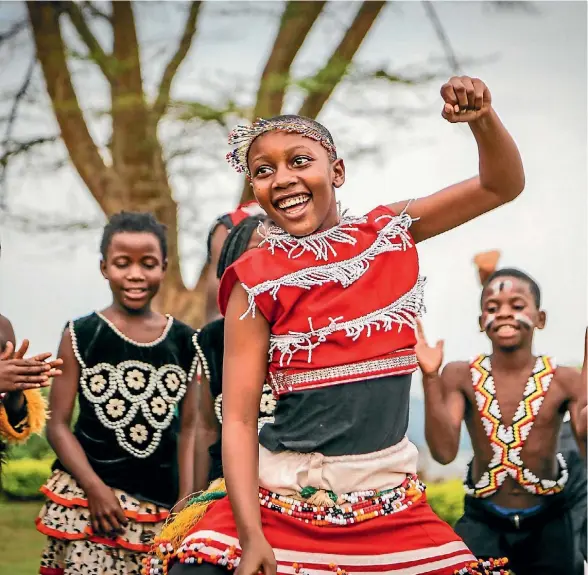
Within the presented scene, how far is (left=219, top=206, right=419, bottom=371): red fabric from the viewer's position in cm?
273

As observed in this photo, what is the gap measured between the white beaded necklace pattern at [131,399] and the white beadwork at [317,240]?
1.70 m

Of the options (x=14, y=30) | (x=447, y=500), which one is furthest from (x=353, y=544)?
(x=14, y=30)

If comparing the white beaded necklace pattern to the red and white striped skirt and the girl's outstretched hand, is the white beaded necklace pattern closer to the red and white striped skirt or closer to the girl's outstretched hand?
the red and white striped skirt

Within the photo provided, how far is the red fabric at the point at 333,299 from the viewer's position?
2.73 metres

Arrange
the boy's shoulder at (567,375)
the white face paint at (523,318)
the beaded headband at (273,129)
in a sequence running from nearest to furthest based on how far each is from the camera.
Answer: the beaded headband at (273,129) < the boy's shoulder at (567,375) < the white face paint at (523,318)

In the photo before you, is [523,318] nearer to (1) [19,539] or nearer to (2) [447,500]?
(2) [447,500]

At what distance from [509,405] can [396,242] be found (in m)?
2.03

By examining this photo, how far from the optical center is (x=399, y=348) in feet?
9.14

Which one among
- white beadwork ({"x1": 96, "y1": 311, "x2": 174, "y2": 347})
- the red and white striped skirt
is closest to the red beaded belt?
the red and white striped skirt

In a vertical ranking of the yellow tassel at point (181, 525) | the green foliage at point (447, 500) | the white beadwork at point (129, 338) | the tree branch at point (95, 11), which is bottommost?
the yellow tassel at point (181, 525)

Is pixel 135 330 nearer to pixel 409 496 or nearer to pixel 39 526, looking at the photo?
pixel 39 526

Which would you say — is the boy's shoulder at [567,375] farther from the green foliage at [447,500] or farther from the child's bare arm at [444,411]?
the green foliage at [447,500]

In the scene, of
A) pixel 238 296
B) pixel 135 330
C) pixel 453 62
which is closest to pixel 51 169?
pixel 453 62

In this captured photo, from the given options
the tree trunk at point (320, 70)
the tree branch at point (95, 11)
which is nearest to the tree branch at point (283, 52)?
the tree trunk at point (320, 70)
